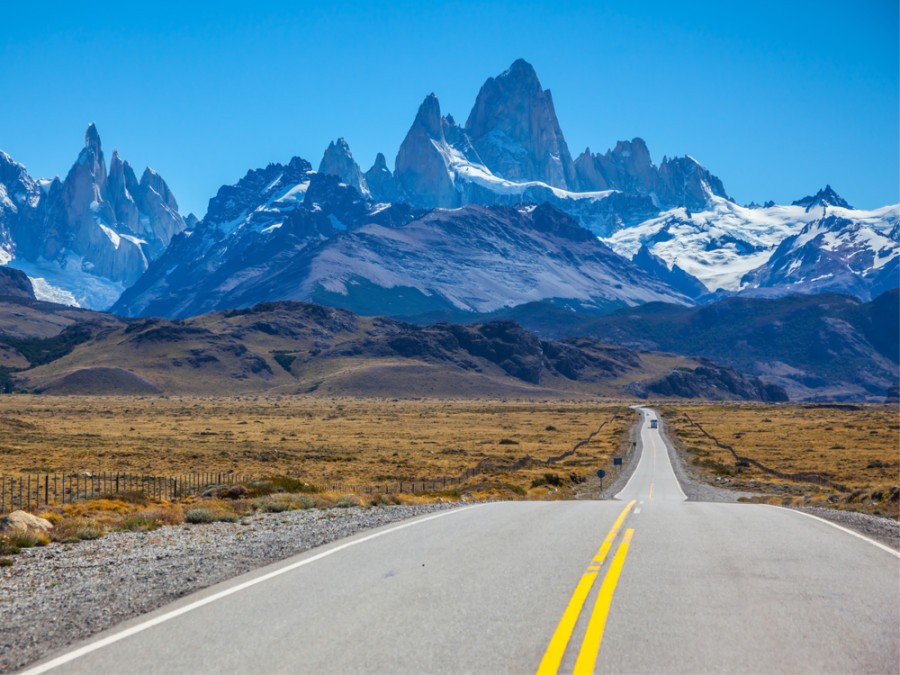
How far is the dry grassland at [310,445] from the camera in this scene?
160ft

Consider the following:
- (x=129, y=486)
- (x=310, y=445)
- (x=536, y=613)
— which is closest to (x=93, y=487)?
(x=129, y=486)

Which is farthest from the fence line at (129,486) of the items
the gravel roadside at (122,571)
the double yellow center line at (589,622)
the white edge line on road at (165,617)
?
the double yellow center line at (589,622)

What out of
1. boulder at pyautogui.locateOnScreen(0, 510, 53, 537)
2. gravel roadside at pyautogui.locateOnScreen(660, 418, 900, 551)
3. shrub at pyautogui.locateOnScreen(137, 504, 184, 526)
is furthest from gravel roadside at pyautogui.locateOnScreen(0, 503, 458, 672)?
gravel roadside at pyautogui.locateOnScreen(660, 418, 900, 551)

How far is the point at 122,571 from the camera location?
12.5 m

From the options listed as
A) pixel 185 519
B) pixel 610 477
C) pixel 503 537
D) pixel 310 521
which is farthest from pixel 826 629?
pixel 610 477

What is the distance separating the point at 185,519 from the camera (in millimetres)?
20031

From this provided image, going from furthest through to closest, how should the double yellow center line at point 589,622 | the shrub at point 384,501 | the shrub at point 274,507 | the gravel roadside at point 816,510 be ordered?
the shrub at point 384,501, the shrub at point 274,507, the gravel roadside at point 816,510, the double yellow center line at point 589,622

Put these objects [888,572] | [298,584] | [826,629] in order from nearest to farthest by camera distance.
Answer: [826,629] < [298,584] < [888,572]

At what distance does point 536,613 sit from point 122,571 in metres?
7.01

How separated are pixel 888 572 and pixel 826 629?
14.5 ft

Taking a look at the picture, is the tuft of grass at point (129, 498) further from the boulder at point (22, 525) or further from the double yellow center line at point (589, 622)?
the double yellow center line at point (589, 622)

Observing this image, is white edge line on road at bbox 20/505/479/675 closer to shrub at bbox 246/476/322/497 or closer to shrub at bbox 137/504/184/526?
shrub at bbox 137/504/184/526

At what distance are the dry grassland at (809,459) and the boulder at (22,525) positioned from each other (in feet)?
80.6

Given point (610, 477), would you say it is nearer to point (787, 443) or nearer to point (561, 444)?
point (561, 444)
